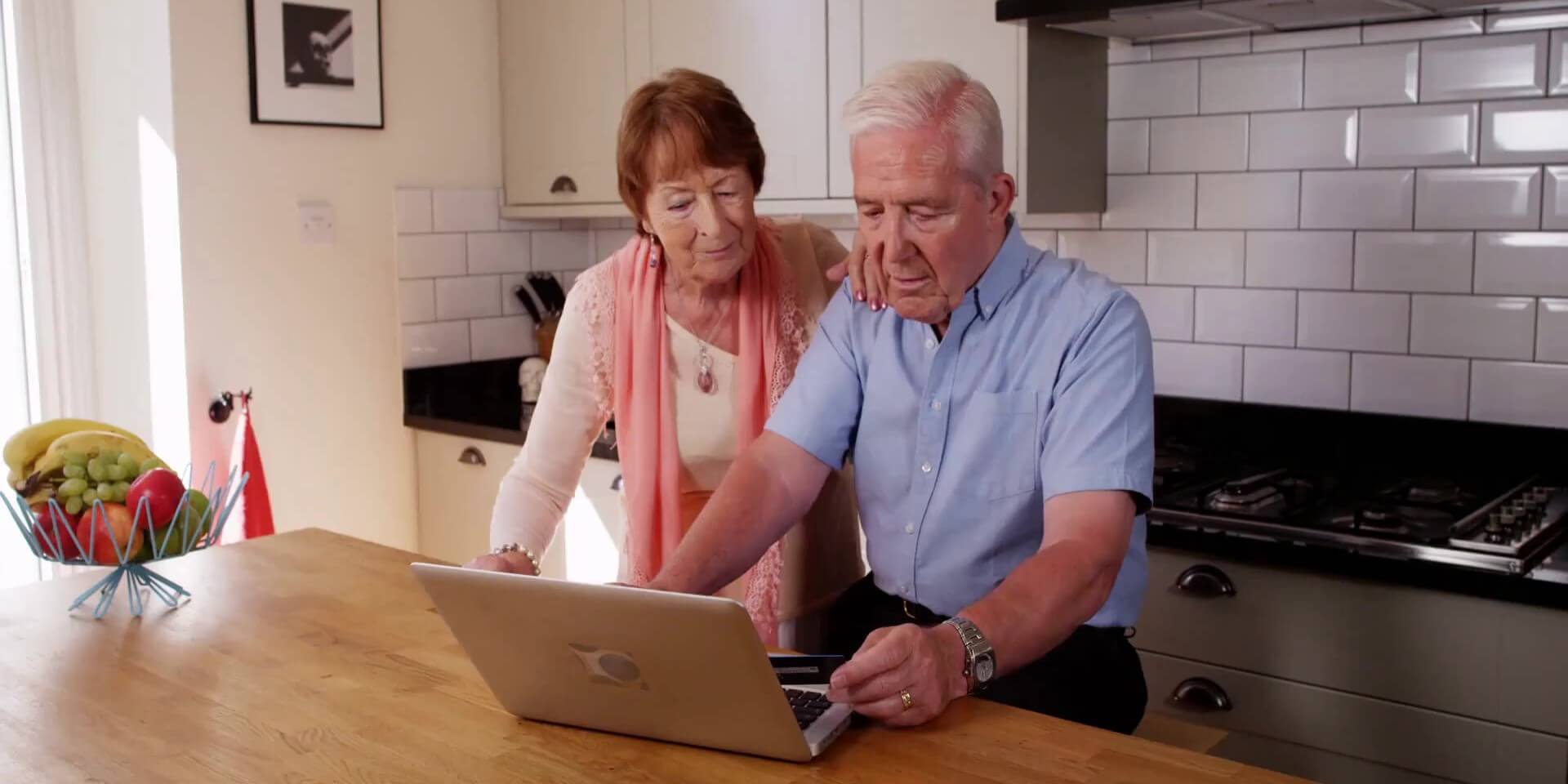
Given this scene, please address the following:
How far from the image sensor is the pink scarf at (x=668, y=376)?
2102mm

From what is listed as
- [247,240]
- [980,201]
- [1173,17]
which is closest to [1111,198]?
[1173,17]

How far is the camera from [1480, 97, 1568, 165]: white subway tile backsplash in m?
2.44

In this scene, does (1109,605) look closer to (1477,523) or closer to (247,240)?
(1477,523)

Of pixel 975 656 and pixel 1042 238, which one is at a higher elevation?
pixel 1042 238

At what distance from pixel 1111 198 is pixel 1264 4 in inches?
25.8

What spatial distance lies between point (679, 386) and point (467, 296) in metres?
Answer: 1.82

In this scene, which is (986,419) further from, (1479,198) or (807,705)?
(1479,198)

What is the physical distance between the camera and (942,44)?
288cm

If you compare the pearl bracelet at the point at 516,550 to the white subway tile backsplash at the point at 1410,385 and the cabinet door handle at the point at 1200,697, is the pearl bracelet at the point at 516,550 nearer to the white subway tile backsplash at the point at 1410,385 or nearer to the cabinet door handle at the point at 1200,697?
the cabinet door handle at the point at 1200,697

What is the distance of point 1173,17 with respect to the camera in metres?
2.60

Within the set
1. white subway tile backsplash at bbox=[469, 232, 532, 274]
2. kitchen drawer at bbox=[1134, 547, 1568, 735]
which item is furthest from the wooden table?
white subway tile backsplash at bbox=[469, 232, 532, 274]

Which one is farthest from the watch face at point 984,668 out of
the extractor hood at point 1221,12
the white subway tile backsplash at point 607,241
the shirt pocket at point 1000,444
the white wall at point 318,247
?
the white subway tile backsplash at point 607,241

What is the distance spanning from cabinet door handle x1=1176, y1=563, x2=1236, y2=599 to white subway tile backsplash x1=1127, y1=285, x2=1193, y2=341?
72cm

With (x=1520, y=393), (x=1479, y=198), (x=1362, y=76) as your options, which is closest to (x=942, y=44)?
(x=1362, y=76)
